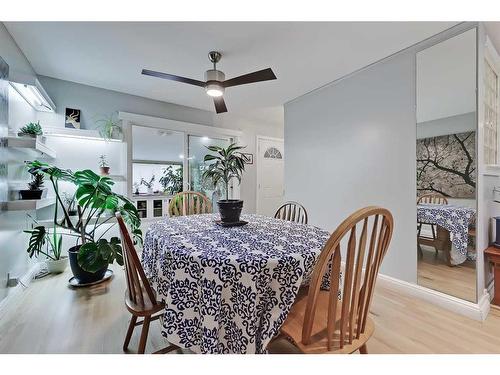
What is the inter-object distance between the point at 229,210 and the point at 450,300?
1970 mm

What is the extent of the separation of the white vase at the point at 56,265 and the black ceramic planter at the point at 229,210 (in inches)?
86.9

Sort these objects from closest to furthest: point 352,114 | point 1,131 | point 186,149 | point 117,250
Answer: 1. point 1,131
2. point 117,250
3. point 352,114
4. point 186,149

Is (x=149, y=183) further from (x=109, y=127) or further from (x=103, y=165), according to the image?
(x=109, y=127)

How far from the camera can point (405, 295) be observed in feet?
7.30

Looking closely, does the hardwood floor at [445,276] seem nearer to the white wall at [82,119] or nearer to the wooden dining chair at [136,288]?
the wooden dining chair at [136,288]

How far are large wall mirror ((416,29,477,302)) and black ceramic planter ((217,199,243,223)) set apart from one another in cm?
171

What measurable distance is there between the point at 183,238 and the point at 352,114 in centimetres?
242

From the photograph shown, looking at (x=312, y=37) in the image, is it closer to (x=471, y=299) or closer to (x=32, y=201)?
(x=471, y=299)

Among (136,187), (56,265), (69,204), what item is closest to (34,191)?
(69,204)

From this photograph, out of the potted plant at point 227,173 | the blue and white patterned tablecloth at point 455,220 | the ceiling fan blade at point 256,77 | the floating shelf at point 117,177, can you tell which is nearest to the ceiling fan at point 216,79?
the ceiling fan blade at point 256,77

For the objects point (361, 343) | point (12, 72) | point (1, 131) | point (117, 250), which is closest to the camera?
point (361, 343)

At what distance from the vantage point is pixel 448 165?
6.57ft
